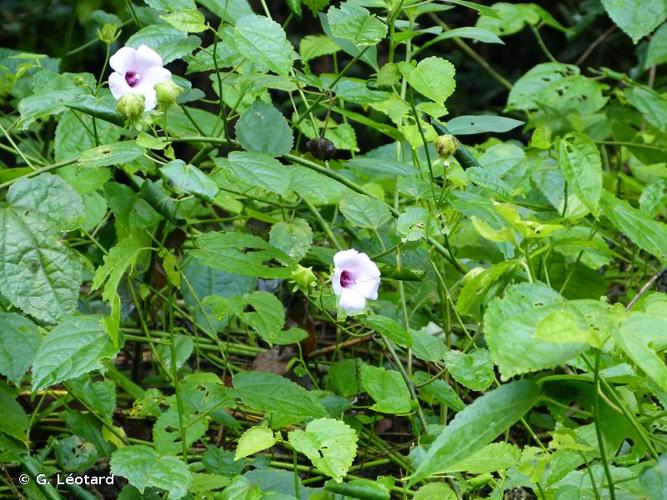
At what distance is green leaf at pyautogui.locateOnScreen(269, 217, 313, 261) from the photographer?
3.93 feet

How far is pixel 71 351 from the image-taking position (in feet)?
3.21

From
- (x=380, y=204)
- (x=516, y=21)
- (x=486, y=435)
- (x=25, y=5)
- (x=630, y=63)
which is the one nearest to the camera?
(x=486, y=435)

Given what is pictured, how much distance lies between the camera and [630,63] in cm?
371

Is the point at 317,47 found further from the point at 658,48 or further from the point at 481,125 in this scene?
the point at 658,48

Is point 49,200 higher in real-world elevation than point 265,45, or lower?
lower

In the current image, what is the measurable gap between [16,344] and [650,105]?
122 cm

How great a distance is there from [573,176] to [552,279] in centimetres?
46

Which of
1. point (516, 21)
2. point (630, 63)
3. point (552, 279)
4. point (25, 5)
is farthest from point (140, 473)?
point (630, 63)

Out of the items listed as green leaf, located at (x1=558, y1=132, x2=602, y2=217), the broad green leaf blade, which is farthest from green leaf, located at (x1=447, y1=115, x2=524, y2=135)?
the broad green leaf blade

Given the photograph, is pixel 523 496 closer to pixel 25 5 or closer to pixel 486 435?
pixel 486 435

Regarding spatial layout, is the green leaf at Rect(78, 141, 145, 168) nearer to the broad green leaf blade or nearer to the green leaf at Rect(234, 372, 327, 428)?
the broad green leaf blade

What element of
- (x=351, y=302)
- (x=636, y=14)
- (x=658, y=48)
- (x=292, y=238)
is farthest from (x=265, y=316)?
(x=658, y=48)

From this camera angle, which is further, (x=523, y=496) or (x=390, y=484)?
(x=523, y=496)

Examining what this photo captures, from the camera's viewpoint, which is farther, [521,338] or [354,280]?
[354,280]
